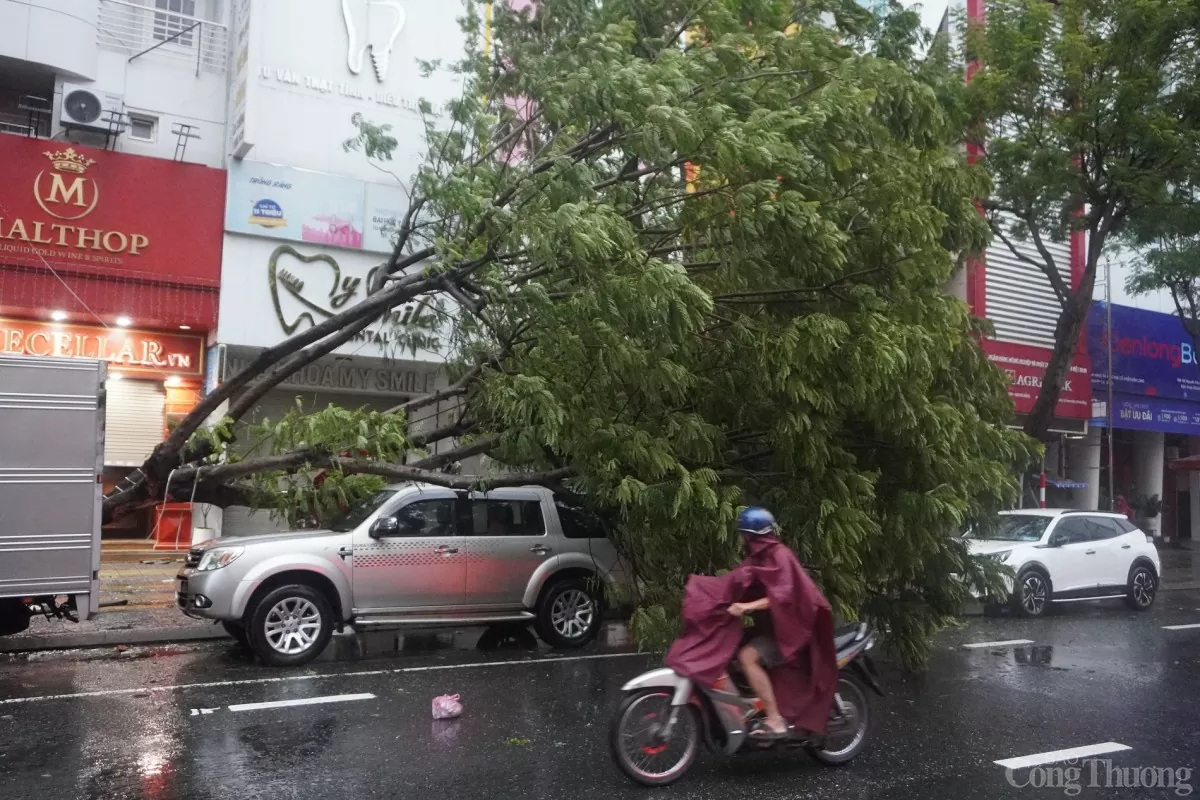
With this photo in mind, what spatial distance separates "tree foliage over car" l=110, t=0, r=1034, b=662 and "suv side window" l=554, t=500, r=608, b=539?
1.69 m

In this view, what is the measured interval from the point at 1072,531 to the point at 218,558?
1188cm

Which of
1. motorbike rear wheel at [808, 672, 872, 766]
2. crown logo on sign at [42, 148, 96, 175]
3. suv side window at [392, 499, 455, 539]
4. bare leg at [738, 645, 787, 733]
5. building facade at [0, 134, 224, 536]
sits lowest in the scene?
motorbike rear wheel at [808, 672, 872, 766]

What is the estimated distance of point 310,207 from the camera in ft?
55.0

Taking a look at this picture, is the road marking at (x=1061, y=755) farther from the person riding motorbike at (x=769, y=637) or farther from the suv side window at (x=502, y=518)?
the suv side window at (x=502, y=518)

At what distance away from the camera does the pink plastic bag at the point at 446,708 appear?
7566 mm

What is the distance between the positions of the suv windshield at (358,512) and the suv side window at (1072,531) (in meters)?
9.68

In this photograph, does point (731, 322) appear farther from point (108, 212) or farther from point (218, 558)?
point (108, 212)

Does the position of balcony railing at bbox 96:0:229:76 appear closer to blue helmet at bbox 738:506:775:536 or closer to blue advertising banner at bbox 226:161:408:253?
blue advertising banner at bbox 226:161:408:253

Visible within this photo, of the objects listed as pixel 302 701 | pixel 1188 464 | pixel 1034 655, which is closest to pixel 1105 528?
pixel 1034 655

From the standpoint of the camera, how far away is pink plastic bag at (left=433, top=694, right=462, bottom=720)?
24.8ft

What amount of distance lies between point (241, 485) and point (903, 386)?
6739 mm

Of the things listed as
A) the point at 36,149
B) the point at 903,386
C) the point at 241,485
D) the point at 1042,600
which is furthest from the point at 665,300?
the point at 36,149

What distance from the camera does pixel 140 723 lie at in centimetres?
→ 725

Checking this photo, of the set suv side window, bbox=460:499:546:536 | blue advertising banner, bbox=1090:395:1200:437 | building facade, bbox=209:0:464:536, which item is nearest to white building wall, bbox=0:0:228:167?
building facade, bbox=209:0:464:536
